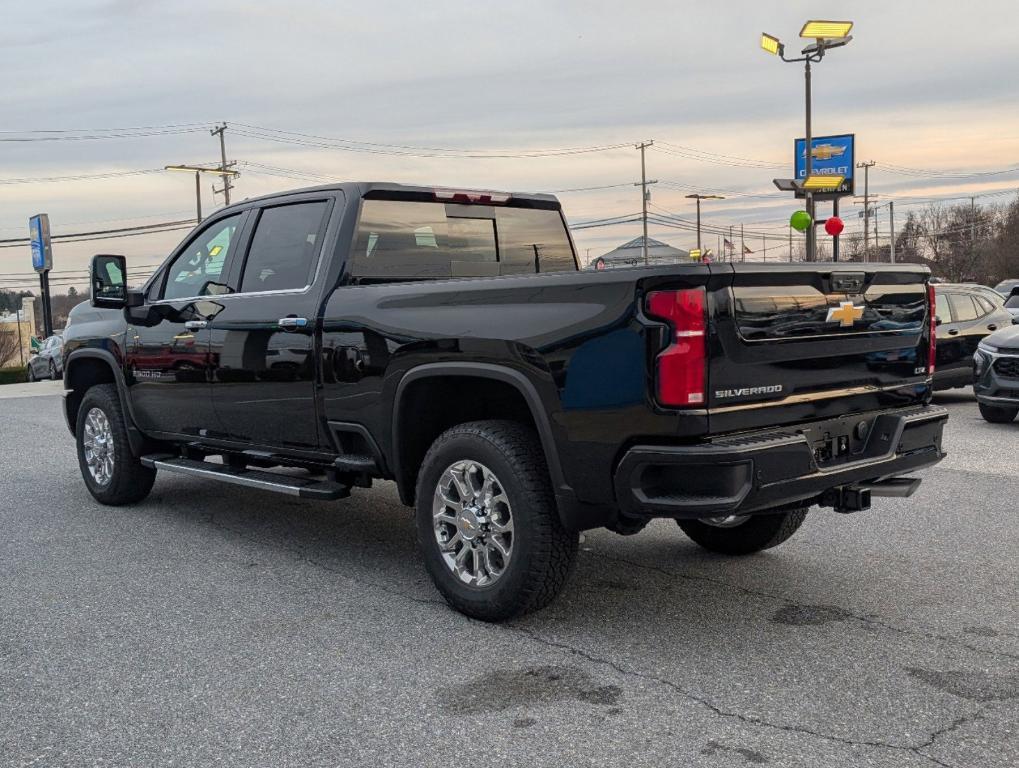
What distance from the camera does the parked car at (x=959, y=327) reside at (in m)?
13.1

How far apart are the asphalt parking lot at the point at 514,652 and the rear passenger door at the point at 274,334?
30.6 inches

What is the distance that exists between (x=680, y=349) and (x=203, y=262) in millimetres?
3783

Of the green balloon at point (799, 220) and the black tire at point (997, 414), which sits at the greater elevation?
the green balloon at point (799, 220)

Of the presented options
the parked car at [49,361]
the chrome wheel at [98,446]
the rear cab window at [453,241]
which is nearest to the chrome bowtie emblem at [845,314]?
the rear cab window at [453,241]

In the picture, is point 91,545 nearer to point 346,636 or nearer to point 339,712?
point 346,636

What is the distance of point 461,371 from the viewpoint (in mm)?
4461

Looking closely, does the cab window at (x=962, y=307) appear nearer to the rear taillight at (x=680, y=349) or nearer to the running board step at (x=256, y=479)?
the running board step at (x=256, y=479)

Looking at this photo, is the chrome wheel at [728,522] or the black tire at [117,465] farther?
the black tire at [117,465]

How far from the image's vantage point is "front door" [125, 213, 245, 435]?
246 inches

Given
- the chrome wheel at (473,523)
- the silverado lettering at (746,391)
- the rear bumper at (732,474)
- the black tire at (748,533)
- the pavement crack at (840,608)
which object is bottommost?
the pavement crack at (840,608)

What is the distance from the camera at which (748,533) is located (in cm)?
548

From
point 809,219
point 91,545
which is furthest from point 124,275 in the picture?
point 809,219

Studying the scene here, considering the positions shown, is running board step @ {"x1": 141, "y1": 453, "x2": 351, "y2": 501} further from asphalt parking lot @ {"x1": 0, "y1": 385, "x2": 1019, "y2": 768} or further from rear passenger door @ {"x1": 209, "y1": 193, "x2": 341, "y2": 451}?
asphalt parking lot @ {"x1": 0, "y1": 385, "x2": 1019, "y2": 768}

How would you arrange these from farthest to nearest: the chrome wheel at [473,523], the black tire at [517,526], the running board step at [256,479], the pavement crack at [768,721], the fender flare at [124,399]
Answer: the fender flare at [124,399], the running board step at [256,479], the chrome wheel at [473,523], the black tire at [517,526], the pavement crack at [768,721]
